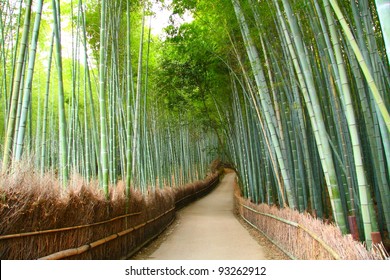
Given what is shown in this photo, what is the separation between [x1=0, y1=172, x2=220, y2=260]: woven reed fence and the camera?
217 centimetres

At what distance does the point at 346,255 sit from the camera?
2107mm

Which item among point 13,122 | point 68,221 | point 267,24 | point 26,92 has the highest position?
point 267,24

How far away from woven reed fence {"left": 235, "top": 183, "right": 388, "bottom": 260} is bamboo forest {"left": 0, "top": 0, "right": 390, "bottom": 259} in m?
0.02

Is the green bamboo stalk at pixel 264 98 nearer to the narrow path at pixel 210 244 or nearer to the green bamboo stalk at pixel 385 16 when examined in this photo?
the narrow path at pixel 210 244

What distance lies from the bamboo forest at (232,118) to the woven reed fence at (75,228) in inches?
0.5

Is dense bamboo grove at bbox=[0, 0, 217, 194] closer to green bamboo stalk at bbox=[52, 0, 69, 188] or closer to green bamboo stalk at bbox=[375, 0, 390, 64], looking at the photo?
green bamboo stalk at bbox=[52, 0, 69, 188]

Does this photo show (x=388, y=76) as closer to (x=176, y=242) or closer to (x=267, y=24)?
(x=267, y=24)

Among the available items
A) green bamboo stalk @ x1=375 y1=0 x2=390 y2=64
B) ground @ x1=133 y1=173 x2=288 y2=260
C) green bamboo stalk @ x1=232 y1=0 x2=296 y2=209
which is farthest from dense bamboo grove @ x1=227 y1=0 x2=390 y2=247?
ground @ x1=133 y1=173 x2=288 y2=260

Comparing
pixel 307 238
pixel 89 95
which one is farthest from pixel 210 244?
pixel 89 95

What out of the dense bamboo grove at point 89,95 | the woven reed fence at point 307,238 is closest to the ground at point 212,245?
the woven reed fence at point 307,238

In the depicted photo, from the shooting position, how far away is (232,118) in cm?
895
